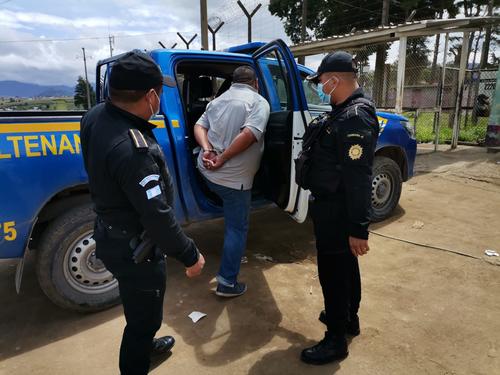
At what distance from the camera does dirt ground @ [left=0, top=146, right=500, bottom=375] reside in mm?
2389

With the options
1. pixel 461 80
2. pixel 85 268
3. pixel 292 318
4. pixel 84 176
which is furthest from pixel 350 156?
pixel 461 80

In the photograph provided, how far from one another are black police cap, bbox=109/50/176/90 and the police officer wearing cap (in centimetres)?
101

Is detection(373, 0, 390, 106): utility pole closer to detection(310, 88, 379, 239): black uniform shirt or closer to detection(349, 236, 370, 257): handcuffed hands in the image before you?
detection(310, 88, 379, 239): black uniform shirt

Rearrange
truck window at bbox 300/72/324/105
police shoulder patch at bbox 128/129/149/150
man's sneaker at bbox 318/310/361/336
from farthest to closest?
truck window at bbox 300/72/324/105 → man's sneaker at bbox 318/310/361/336 → police shoulder patch at bbox 128/129/149/150

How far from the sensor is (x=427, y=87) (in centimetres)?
908

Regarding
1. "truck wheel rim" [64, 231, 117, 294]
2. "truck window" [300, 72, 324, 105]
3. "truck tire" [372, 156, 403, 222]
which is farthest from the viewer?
"truck tire" [372, 156, 403, 222]

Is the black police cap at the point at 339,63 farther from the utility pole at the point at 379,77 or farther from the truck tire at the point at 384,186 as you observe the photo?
the utility pole at the point at 379,77

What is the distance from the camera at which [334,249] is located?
2309mm

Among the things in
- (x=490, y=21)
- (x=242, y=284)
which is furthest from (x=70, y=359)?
(x=490, y=21)

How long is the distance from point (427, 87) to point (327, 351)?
8.35m

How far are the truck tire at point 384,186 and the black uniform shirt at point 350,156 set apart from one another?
2537 millimetres

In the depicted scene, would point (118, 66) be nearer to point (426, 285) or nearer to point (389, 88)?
point (426, 285)

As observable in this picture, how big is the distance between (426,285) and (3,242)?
10.5 ft

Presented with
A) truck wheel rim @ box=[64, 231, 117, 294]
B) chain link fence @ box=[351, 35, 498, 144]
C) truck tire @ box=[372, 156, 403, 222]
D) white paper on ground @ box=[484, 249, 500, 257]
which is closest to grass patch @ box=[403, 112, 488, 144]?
chain link fence @ box=[351, 35, 498, 144]
